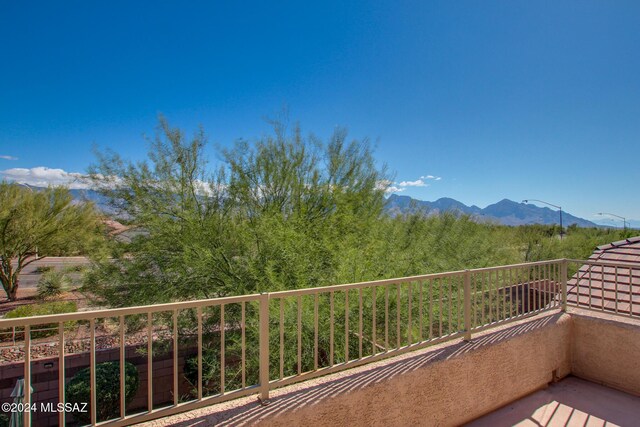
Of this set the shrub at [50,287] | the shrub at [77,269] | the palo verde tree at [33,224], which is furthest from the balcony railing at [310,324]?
the palo verde tree at [33,224]

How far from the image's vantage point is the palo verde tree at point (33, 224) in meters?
11.0

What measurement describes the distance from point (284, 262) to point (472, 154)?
15018mm

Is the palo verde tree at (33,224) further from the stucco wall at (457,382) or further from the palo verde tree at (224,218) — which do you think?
the stucco wall at (457,382)

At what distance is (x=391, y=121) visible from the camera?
1051 cm

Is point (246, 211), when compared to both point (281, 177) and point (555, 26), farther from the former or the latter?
point (555, 26)

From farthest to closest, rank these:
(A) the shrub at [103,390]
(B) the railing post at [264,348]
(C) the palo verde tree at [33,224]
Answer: (C) the palo verde tree at [33,224]
(A) the shrub at [103,390]
(B) the railing post at [264,348]

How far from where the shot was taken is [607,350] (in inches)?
127

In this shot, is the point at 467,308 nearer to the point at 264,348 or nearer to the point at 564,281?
the point at 564,281

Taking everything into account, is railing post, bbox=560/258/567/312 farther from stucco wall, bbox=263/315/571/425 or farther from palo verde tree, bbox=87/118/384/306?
palo verde tree, bbox=87/118/384/306

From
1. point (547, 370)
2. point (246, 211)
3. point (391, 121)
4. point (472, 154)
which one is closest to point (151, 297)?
point (246, 211)

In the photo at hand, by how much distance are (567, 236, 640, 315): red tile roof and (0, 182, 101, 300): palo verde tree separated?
40.1 ft

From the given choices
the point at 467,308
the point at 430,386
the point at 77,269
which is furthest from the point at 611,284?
the point at 77,269

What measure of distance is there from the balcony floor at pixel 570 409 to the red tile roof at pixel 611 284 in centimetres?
84

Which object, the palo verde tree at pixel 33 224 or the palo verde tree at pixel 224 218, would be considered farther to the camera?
the palo verde tree at pixel 33 224
